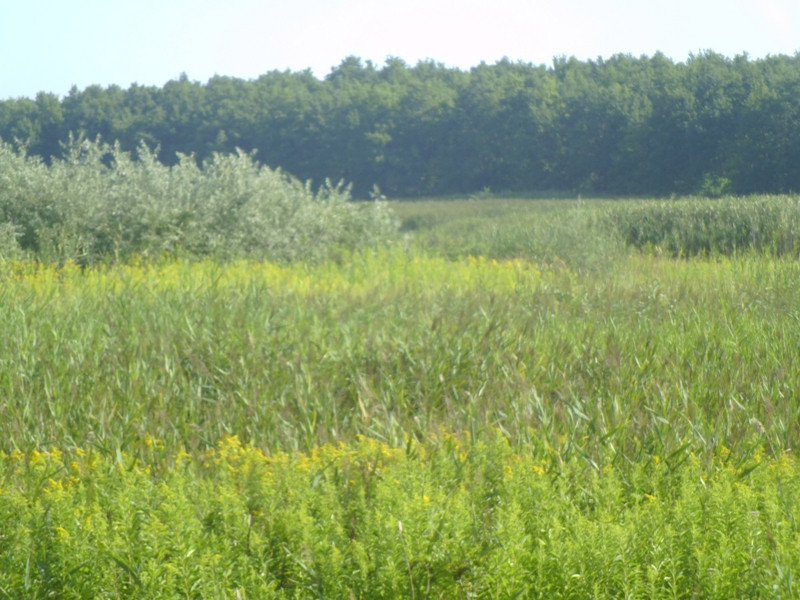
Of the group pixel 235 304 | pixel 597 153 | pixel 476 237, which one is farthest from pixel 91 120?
pixel 235 304

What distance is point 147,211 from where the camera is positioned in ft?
40.0

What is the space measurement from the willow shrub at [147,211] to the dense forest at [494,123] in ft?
82.0

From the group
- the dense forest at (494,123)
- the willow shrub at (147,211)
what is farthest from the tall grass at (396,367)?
the dense forest at (494,123)

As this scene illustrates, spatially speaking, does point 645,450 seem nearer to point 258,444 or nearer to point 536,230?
point 258,444

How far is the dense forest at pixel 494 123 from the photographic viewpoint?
1626 inches

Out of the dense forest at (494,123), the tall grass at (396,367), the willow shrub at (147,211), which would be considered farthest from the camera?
the dense forest at (494,123)

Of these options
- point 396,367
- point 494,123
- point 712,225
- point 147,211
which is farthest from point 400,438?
point 494,123

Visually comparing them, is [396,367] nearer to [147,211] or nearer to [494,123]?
[147,211]

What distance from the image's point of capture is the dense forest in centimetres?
4131

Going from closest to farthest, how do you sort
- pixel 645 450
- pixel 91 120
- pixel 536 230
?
pixel 645 450 → pixel 536 230 → pixel 91 120

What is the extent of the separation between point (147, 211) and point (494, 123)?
46.7 m

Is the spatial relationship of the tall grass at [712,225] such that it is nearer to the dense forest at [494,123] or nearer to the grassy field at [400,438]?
the grassy field at [400,438]

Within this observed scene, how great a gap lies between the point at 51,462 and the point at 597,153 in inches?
1886

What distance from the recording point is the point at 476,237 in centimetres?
1714
